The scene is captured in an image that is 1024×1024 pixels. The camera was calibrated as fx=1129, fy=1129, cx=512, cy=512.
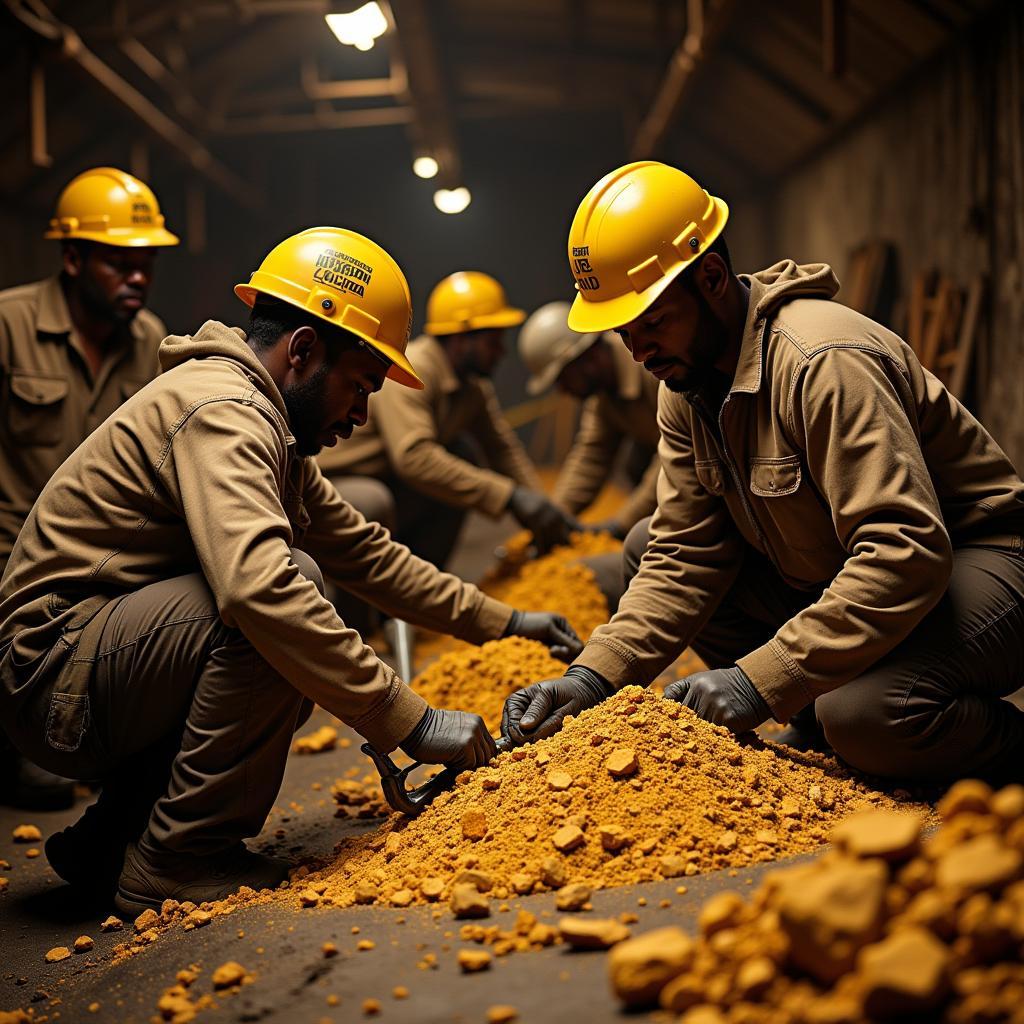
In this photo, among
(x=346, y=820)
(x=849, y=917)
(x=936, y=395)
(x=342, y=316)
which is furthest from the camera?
(x=346, y=820)

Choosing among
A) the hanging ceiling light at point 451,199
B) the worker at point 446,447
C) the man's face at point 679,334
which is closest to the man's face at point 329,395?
the man's face at point 679,334

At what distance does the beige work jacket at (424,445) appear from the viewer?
5.51 metres

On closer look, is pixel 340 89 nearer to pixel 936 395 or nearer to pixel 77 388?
pixel 77 388

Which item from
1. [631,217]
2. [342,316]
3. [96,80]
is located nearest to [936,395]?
[631,217]

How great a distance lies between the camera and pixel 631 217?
2.81 meters

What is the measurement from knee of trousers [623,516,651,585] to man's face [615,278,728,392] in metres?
0.82

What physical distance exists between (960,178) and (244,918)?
5086 mm

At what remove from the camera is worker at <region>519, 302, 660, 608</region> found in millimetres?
5500

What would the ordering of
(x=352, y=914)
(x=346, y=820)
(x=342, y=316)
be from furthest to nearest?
(x=346, y=820) < (x=342, y=316) < (x=352, y=914)

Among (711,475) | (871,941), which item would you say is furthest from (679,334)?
(871,941)

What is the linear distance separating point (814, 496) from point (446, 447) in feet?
11.9

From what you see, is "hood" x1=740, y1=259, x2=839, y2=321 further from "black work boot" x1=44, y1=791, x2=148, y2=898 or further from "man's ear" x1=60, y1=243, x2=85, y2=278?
"man's ear" x1=60, y1=243, x2=85, y2=278

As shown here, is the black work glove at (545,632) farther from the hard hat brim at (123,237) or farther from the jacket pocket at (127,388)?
Result: the hard hat brim at (123,237)

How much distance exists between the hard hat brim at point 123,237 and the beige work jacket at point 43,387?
22 centimetres
